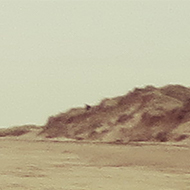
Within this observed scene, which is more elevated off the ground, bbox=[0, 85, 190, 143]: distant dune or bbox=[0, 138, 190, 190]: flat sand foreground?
bbox=[0, 85, 190, 143]: distant dune

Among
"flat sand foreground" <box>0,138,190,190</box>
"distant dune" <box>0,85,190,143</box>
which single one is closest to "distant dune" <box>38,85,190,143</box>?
"distant dune" <box>0,85,190,143</box>

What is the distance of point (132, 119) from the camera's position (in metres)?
35.7

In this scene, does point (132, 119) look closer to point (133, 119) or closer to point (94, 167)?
point (133, 119)

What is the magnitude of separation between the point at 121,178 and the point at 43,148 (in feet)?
28.8

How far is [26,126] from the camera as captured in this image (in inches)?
1972

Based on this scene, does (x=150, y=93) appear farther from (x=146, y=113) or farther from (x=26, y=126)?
(x=26, y=126)

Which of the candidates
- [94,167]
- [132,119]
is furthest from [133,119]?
[94,167]

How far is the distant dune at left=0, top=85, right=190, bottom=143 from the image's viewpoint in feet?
104

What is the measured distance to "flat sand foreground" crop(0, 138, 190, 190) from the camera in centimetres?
1123

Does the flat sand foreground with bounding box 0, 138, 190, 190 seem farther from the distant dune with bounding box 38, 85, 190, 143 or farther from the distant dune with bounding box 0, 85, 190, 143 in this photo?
the distant dune with bounding box 38, 85, 190, 143

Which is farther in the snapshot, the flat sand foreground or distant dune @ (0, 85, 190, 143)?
distant dune @ (0, 85, 190, 143)

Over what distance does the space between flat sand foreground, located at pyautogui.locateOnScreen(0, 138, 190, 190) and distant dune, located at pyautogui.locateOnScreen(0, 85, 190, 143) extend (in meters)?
9.26

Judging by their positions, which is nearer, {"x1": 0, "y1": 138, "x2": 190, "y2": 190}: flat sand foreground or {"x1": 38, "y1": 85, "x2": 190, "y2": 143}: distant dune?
{"x1": 0, "y1": 138, "x2": 190, "y2": 190}: flat sand foreground

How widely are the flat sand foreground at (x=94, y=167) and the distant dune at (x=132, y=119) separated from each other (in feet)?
30.4
